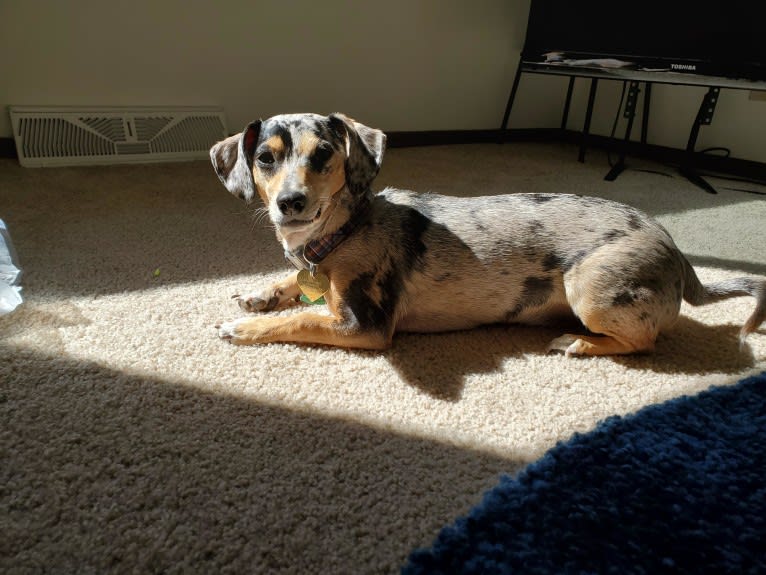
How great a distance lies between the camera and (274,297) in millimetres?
1683

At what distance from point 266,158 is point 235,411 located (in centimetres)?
69

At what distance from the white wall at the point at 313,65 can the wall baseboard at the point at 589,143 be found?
3.2 inches

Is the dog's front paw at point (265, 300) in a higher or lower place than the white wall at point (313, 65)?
lower

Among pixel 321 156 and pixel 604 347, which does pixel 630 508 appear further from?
pixel 321 156

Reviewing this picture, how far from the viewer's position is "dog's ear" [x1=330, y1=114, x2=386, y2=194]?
Result: 144 centimetres

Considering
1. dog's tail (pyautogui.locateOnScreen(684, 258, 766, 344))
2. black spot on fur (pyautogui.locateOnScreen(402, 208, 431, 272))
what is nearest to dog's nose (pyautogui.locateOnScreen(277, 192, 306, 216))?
black spot on fur (pyautogui.locateOnScreen(402, 208, 431, 272))

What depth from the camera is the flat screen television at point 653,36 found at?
3068 mm

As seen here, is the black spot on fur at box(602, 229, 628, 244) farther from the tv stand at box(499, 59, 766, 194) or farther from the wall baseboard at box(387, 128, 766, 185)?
the wall baseboard at box(387, 128, 766, 185)

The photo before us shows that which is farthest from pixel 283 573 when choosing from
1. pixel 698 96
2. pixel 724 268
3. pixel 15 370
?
pixel 698 96

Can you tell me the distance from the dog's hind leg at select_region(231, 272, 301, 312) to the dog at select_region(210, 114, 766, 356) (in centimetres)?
17

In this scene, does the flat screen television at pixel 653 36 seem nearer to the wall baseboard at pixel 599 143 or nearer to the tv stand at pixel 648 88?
the tv stand at pixel 648 88

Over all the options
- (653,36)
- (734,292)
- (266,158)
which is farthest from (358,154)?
(653,36)

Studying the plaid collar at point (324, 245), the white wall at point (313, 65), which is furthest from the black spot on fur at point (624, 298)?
the white wall at point (313, 65)

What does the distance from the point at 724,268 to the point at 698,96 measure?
2.80m
